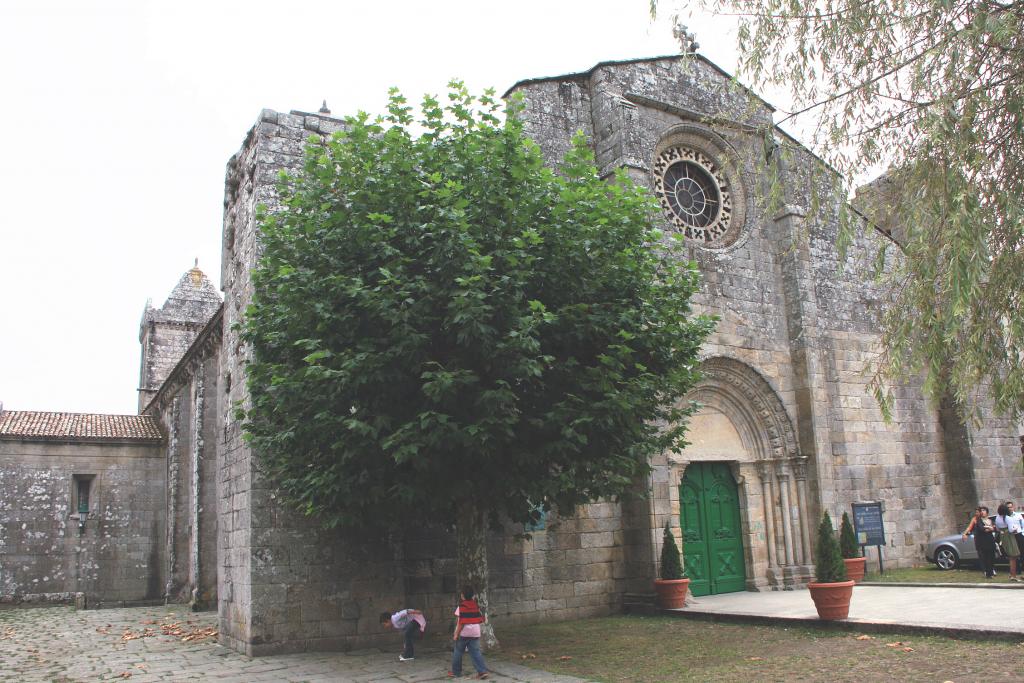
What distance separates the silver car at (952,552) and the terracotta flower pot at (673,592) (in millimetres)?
6906

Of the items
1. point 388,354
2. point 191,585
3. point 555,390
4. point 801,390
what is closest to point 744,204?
point 801,390

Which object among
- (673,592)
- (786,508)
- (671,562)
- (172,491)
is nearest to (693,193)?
(786,508)

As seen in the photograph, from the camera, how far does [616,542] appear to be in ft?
45.2

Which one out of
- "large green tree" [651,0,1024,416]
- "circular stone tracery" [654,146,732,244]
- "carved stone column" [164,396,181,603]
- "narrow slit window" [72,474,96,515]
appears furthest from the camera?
"narrow slit window" [72,474,96,515]

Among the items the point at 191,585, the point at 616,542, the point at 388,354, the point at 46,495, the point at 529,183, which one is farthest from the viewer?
the point at 46,495

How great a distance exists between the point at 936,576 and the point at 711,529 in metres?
4.32

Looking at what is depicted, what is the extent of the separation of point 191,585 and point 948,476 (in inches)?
719

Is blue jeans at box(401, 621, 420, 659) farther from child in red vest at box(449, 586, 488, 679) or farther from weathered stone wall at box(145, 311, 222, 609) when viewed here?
weathered stone wall at box(145, 311, 222, 609)

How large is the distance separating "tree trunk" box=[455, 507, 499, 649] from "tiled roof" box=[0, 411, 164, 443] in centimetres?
1751

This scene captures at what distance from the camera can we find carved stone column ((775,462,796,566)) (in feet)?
49.8

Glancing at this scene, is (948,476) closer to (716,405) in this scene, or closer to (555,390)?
(716,405)

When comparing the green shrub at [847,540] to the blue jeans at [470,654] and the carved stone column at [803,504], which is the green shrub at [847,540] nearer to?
the carved stone column at [803,504]

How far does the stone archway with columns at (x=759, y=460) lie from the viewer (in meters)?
15.2

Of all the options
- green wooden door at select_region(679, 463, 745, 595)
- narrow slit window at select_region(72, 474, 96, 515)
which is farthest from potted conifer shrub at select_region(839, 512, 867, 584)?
narrow slit window at select_region(72, 474, 96, 515)
